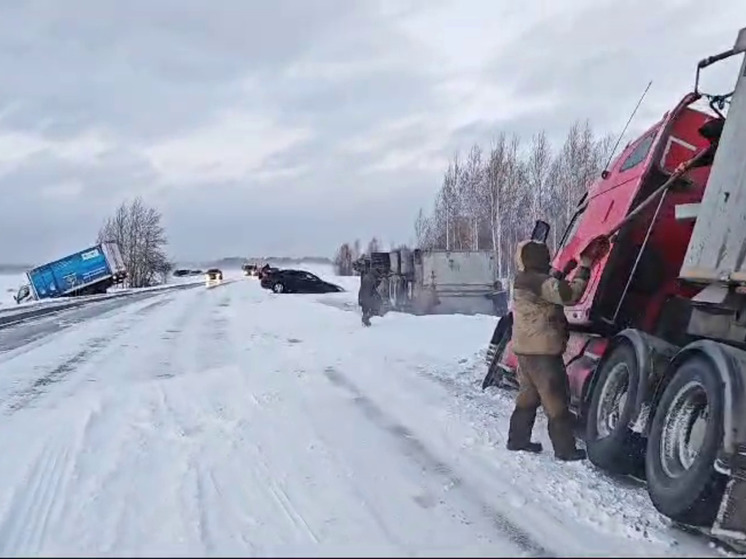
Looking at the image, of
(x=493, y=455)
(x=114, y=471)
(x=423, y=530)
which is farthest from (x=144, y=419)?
(x=423, y=530)

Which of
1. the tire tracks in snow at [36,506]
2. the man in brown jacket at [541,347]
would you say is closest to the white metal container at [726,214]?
the man in brown jacket at [541,347]

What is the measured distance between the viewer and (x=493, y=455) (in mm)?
5375

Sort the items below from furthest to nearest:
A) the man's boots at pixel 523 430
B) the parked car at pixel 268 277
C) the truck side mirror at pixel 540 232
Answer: the parked car at pixel 268 277 → the truck side mirror at pixel 540 232 → the man's boots at pixel 523 430

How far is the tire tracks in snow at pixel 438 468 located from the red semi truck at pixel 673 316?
0.86 m

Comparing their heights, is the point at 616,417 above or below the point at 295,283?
above

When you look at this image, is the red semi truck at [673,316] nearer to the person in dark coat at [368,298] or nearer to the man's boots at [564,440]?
the man's boots at [564,440]

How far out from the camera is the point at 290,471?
4.84 metres

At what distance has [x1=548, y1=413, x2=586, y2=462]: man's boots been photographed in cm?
522

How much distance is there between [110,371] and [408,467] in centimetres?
609

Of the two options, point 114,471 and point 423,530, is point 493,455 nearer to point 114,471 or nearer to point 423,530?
point 423,530

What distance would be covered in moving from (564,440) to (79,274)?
4412 cm

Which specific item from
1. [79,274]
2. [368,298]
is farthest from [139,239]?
[368,298]

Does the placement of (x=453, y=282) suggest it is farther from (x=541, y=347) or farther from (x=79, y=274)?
(x=79, y=274)

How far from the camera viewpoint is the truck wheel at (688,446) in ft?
12.3
